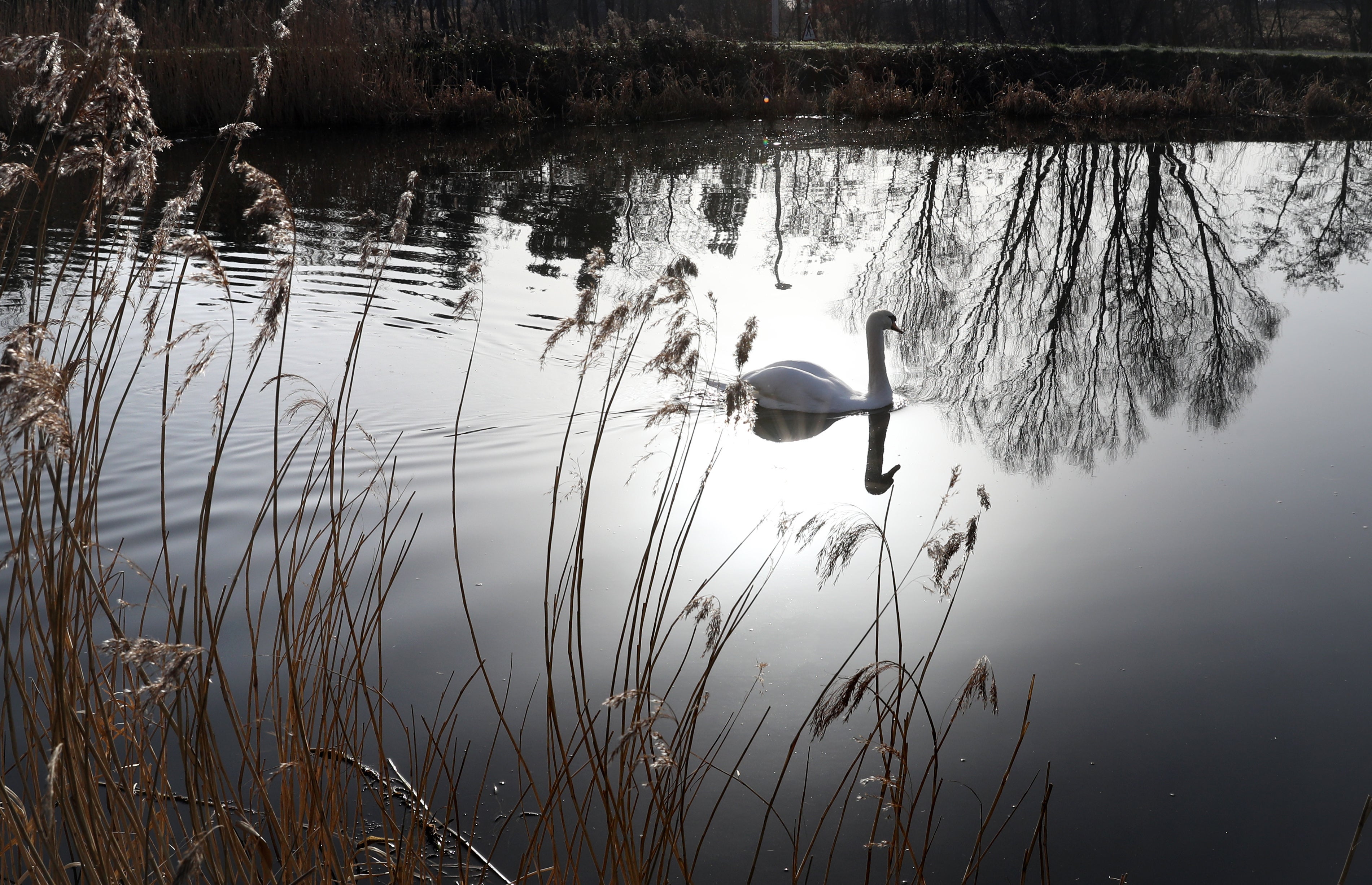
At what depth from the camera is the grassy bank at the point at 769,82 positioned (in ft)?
45.4

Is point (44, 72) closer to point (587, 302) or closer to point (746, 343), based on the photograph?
point (587, 302)

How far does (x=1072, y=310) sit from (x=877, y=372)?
8.32 feet

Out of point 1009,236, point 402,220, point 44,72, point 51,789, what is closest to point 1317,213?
point 1009,236

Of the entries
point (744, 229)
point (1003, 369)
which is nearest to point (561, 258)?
Answer: point (744, 229)

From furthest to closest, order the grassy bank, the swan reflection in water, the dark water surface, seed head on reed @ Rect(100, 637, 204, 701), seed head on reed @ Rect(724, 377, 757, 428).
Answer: the grassy bank, the swan reflection in water, the dark water surface, seed head on reed @ Rect(724, 377, 757, 428), seed head on reed @ Rect(100, 637, 204, 701)

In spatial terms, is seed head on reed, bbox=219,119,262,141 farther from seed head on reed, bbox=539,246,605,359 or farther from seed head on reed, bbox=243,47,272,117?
seed head on reed, bbox=539,246,605,359

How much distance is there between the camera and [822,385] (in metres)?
5.39

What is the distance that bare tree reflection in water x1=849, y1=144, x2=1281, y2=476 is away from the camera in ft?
18.2

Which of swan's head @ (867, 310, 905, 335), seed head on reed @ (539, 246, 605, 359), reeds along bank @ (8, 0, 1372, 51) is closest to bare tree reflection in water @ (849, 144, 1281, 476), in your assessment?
swan's head @ (867, 310, 905, 335)

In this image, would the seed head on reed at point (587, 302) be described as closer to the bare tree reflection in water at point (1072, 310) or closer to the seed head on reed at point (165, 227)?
the seed head on reed at point (165, 227)

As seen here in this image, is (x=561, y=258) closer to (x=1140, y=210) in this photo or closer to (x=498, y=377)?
(x=498, y=377)

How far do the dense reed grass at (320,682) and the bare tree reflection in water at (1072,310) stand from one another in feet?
5.47

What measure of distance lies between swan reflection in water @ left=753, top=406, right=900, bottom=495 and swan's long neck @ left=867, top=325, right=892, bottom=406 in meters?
0.07

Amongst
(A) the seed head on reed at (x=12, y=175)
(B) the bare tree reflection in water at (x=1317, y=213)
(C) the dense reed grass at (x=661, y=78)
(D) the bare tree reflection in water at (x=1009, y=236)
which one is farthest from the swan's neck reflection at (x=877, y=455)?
(C) the dense reed grass at (x=661, y=78)
